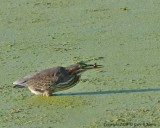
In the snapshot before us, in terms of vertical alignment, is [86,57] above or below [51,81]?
above

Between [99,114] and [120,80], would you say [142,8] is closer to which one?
[120,80]

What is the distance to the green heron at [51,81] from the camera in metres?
4.05

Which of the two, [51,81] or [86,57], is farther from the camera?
[86,57]

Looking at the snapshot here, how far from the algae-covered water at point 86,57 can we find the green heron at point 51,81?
0.04 meters

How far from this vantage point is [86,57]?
15.4 feet

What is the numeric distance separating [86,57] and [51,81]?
0.67m

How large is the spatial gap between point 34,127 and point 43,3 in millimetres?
2782

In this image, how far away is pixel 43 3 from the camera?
244 inches

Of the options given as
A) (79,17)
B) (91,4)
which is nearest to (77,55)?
(79,17)

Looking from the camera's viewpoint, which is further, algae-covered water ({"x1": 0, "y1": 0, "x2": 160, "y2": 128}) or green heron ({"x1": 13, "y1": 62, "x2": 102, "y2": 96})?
green heron ({"x1": 13, "y1": 62, "x2": 102, "y2": 96})

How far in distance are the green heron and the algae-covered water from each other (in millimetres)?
43

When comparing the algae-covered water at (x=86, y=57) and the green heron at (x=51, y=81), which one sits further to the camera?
the green heron at (x=51, y=81)

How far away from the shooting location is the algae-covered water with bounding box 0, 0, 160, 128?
3676 mm

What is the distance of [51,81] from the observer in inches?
160
